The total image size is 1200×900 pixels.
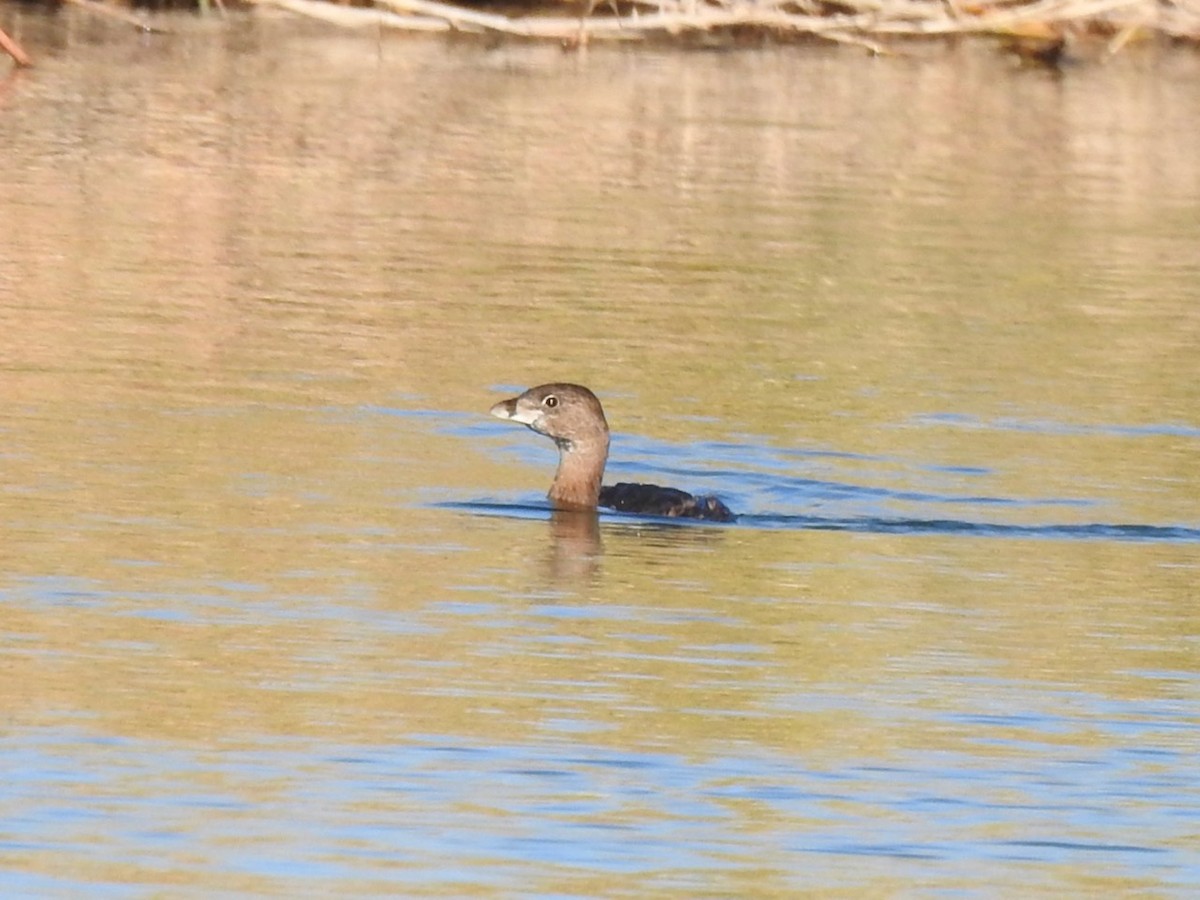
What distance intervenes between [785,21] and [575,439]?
2184 cm

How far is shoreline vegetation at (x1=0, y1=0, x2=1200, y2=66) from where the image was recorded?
1401 inches

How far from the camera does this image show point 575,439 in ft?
48.1

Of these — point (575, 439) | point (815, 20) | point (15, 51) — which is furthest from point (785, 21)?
point (575, 439)

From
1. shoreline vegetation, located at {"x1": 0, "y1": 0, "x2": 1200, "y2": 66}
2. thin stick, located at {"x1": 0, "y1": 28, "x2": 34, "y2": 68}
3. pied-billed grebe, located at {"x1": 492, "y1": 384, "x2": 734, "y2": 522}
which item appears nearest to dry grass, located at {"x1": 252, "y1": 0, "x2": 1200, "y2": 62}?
shoreline vegetation, located at {"x1": 0, "y1": 0, "x2": 1200, "y2": 66}

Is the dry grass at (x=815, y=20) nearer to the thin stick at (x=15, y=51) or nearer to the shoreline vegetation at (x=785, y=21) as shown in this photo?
the shoreline vegetation at (x=785, y=21)

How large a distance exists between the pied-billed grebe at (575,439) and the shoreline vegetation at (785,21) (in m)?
18.4

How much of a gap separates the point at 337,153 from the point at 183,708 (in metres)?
18.8

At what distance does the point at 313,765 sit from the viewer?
877cm

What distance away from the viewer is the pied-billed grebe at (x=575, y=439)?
47.6ft

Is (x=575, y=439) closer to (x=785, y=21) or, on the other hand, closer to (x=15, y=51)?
(x=15, y=51)

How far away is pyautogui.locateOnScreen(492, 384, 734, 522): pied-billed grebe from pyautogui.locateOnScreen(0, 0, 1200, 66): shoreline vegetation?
60.2 feet

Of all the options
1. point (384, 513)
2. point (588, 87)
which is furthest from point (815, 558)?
point (588, 87)

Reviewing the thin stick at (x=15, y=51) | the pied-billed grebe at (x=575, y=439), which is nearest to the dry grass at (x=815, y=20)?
the thin stick at (x=15, y=51)

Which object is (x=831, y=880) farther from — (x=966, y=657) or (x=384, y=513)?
(x=384, y=513)
